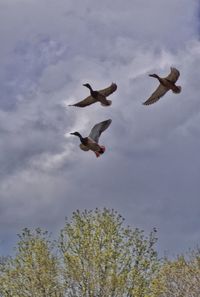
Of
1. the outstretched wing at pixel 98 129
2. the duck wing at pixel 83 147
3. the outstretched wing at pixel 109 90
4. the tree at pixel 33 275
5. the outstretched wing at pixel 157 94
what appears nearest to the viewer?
the duck wing at pixel 83 147

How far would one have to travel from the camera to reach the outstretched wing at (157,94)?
1242 centimetres

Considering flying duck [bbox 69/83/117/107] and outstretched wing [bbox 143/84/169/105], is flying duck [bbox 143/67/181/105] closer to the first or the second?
outstretched wing [bbox 143/84/169/105]

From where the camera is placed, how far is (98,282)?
1613 inches

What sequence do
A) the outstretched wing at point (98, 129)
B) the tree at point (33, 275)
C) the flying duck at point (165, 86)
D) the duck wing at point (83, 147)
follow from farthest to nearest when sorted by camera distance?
1. the tree at point (33, 275)
2. the flying duck at point (165, 86)
3. the outstretched wing at point (98, 129)
4. the duck wing at point (83, 147)

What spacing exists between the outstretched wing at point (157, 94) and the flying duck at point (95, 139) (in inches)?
64.0

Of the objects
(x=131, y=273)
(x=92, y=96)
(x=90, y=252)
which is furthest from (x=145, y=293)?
(x=92, y=96)

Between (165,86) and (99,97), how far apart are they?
145 cm

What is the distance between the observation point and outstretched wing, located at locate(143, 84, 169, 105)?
12.4 m

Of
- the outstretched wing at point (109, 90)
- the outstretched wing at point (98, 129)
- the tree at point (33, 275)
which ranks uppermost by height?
the tree at point (33, 275)

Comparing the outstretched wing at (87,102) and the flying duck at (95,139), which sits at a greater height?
the outstretched wing at (87,102)

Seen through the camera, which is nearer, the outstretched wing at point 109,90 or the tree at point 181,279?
the outstretched wing at point 109,90

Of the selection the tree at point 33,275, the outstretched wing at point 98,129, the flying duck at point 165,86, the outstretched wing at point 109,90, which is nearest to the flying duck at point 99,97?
the outstretched wing at point 109,90

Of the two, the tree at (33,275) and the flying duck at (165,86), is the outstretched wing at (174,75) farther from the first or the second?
the tree at (33,275)

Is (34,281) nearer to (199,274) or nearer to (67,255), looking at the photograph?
(67,255)
